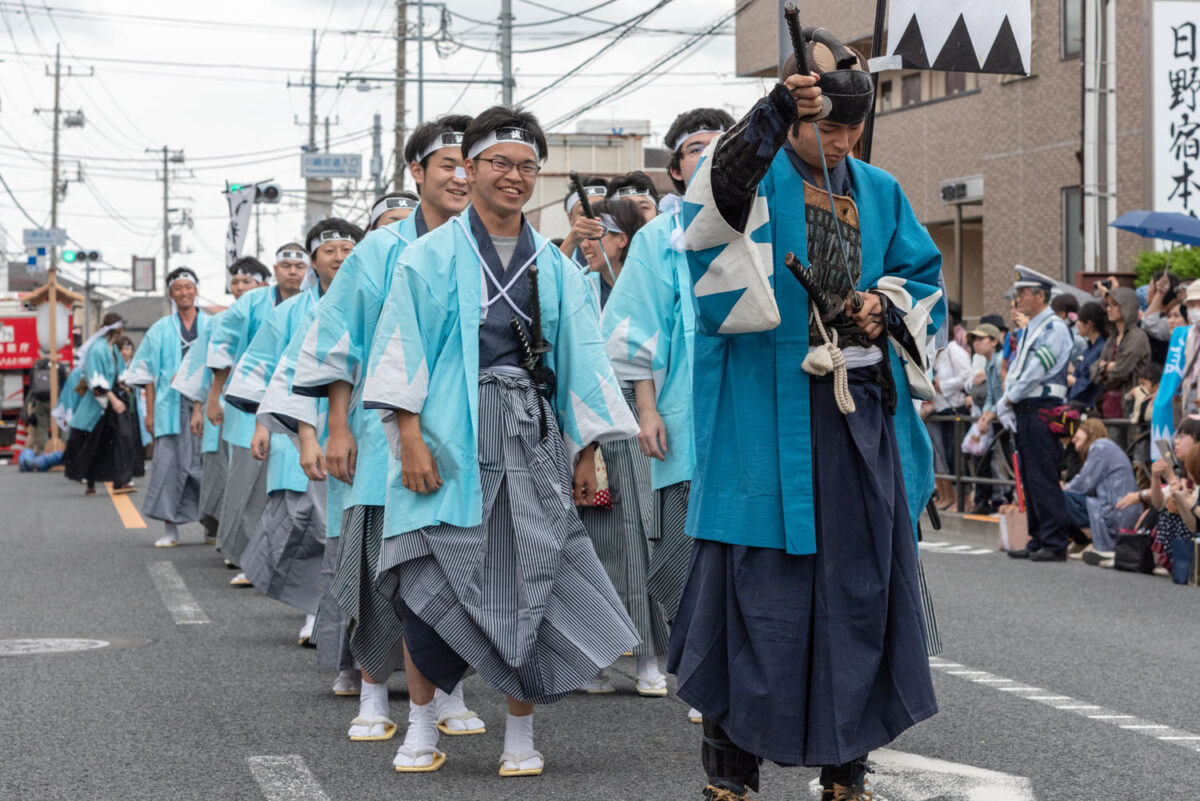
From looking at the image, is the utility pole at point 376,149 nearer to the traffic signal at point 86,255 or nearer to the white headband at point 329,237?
the traffic signal at point 86,255

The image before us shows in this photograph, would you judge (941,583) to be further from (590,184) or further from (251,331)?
(251,331)

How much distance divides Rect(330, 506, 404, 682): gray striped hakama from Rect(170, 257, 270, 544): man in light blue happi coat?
238 inches

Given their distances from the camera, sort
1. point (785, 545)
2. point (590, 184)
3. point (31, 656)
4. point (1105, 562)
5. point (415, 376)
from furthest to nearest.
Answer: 1. point (1105, 562)
2. point (590, 184)
3. point (31, 656)
4. point (415, 376)
5. point (785, 545)

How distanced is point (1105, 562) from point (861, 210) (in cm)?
752

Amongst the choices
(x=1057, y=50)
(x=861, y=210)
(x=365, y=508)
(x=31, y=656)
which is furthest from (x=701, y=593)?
(x=1057, y=50)

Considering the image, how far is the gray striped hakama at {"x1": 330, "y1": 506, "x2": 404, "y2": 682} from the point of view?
5387 mm

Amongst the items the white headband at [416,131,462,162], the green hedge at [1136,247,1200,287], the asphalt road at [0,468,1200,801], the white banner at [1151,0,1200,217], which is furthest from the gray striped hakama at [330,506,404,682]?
the white banner at [1151,0,1200,217]

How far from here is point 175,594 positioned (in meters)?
9.70

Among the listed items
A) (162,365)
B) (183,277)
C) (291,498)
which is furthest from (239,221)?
(291,498)

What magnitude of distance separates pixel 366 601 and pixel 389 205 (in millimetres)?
1982

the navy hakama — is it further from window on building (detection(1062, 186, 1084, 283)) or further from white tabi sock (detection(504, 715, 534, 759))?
window on building (detection(1062, 186, 1084, 283))

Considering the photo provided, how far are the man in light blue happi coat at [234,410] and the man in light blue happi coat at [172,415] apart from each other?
2118 millimetres

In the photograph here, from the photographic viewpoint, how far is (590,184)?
356 inches

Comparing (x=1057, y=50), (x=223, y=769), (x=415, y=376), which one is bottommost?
(x=223, y=769)
